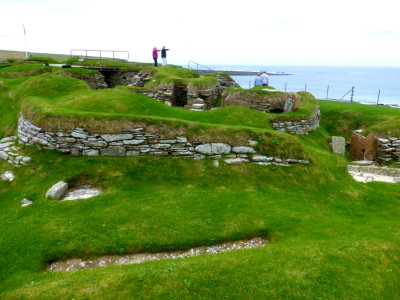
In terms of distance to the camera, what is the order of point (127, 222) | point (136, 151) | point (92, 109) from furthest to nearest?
point (92, 109), point (136, 151), point (127, 222)

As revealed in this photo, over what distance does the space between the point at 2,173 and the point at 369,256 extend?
18.1m

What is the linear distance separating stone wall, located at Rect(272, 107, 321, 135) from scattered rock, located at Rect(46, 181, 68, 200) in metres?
15.6

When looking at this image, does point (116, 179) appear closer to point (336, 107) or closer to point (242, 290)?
point (242, 290)

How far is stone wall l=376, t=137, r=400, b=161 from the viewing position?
83.3 ft

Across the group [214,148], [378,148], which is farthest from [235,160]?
[378,148]

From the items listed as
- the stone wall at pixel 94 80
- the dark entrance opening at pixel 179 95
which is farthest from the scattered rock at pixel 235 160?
the stone wall at pixel 94 80

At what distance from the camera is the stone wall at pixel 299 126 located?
24.1 meters

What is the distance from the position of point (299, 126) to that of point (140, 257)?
1909cm

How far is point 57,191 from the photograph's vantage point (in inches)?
556

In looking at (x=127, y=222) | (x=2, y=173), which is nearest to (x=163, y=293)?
(x=127, y=222)

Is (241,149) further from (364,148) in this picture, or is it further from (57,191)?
(364,148)

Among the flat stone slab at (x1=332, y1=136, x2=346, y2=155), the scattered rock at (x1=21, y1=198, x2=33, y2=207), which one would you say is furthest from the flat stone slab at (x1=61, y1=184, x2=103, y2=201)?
the flat stone slab at (x1=332, y1=136, x2=346, y2=155)

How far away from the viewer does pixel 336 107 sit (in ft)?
118

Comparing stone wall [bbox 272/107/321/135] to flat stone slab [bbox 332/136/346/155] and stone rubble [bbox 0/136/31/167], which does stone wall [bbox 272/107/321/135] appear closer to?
flat stone slab [bbox 332/136/346/155]
